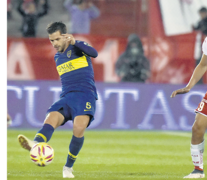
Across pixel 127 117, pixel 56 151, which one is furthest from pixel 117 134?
pixel 56 151

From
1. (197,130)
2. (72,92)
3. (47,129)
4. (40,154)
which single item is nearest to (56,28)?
(72,92)

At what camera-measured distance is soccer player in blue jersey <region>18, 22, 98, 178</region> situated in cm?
575

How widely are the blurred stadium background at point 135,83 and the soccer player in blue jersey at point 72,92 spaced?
569 cm

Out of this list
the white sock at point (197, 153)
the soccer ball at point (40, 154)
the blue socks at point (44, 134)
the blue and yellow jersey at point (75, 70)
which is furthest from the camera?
the blue and yellow jersey at point (75, 70)

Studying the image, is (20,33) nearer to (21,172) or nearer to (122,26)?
(122,26)

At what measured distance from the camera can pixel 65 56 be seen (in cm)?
606

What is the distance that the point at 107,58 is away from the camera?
1279 cm

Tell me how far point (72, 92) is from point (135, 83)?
21.1ft

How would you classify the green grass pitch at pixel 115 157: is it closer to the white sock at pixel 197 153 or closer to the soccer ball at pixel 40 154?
the white sock at pixel 197 153

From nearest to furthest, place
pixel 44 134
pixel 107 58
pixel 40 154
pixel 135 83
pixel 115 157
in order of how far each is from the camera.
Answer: pixel 40 154, pixel 44 134, pixel 115 157, pixel 135 83, pixel 107 58

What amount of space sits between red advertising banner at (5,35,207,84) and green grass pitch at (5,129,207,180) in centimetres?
164

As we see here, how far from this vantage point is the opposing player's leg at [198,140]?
18.3 ft

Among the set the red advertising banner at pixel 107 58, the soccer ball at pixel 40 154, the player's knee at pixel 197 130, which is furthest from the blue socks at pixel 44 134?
the red advertising banner at pixel 107 58

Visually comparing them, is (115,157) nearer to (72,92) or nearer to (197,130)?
(72,92)
